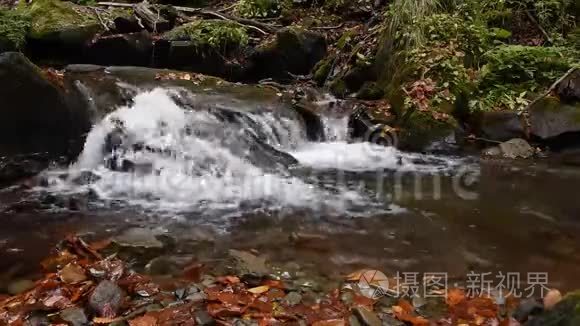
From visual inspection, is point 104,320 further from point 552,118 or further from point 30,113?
point 552,118

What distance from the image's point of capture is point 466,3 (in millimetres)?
8328

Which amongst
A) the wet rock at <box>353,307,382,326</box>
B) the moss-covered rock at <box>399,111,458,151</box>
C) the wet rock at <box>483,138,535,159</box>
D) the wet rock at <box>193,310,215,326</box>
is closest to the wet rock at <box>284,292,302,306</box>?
the wet rock at <box>353,307,382,326</box>

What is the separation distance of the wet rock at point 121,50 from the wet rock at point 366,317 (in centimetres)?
738

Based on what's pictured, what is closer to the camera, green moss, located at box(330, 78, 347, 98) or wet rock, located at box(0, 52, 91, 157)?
wet rock, located at box(0, 52, 91, 157)

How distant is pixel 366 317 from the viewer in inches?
108

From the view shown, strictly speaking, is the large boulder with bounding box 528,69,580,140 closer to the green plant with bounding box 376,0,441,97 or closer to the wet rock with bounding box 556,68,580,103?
the wet rock with bounding box 556,68,580,103

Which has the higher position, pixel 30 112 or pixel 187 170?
pixel 30 112

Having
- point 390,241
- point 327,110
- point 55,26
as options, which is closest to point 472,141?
point 327,110

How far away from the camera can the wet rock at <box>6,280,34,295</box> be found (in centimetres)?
319

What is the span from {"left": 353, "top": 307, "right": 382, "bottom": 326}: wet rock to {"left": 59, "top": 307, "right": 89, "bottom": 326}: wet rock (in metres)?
1.51

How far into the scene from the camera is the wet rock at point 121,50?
8.77m

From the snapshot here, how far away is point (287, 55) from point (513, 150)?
4306 millimetres

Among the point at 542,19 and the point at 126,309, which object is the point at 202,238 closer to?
the point at 126,309

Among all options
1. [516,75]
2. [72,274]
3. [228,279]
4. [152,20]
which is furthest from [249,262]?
[152,20]
